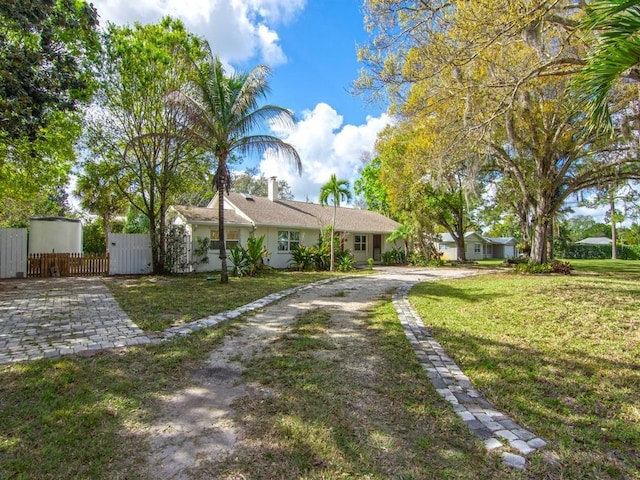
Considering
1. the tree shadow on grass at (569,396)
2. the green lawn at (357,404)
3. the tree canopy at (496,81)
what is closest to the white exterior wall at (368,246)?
the tree canopy at (496,81)

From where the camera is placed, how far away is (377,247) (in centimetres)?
2555

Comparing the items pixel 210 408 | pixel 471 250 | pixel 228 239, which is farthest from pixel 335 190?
pixel 471 250

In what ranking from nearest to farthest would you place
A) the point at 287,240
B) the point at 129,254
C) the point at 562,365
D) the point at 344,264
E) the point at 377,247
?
A: the point at 562,365
the point at 129,254
the point at 344,264
the point at 287,240
the point at 377,247

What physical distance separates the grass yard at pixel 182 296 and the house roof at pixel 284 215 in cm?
524

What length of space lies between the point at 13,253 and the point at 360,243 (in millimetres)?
18370

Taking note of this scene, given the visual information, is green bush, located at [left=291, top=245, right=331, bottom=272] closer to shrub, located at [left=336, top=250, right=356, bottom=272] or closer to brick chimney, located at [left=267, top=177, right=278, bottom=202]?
shrub, located at [left=336, top=250, right=356, bottom=272]

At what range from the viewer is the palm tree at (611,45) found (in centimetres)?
337

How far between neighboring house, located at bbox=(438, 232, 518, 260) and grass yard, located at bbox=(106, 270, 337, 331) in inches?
1164

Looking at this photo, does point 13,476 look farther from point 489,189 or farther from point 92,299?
point 489,189

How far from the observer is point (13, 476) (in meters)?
2.33

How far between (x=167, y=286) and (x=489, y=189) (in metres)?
21.9

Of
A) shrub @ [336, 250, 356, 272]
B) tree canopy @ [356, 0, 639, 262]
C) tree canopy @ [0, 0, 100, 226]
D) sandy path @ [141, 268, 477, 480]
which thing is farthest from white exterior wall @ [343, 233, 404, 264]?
sandy path @ [141, 268, 477, 480]

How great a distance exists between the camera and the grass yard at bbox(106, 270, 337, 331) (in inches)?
271

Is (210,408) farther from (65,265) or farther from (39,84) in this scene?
(65,265)
